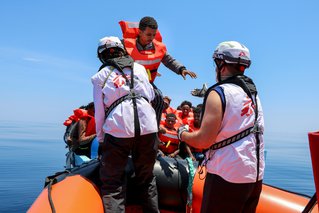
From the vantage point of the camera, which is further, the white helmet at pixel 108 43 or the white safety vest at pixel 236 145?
the white helmet at pixel 108 43

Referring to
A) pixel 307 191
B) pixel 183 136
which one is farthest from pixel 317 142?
pixel 307 191

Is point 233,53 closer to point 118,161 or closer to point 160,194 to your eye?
point 118,161

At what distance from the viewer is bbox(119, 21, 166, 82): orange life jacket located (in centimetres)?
337

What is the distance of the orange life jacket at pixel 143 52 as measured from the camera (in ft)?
11.1

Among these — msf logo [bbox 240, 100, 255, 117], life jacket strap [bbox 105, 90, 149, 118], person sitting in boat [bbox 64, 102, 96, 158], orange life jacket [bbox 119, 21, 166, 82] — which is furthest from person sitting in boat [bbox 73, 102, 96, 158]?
msf logo [bbox 240, 100, 255, 117]

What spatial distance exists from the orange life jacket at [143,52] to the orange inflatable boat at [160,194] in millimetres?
1004

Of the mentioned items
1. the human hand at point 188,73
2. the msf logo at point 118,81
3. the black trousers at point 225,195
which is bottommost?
the black trousers at point 225,195

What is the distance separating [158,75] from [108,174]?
1.67 meters

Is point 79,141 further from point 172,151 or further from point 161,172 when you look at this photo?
point 161,172

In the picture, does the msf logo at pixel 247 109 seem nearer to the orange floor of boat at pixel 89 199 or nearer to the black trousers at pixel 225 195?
the black trousers at pixel 225 195

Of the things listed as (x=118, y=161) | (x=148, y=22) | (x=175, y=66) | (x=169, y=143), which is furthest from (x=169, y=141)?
(x=118, y=161)

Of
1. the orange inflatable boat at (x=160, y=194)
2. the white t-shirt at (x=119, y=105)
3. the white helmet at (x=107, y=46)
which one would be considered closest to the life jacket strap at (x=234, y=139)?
the white t-shirt at (x=119, y=105)

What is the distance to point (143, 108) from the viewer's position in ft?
7.68

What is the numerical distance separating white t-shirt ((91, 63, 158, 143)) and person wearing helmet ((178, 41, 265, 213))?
510 mm
